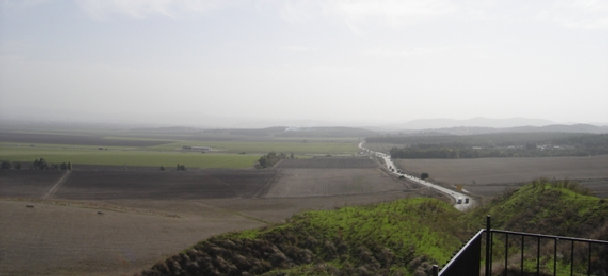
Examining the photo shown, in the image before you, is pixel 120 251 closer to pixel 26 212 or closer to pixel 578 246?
pixel 26 212

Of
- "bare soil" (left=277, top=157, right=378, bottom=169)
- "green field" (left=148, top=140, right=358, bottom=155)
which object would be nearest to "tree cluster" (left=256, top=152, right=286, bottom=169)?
"bare soil" (left=277, top=157, right=378, bottom=169)

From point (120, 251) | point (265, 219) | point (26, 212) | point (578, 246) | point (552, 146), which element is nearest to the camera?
point (578, 246)

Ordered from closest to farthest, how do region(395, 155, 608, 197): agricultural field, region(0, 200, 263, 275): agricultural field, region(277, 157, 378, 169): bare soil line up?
region(0, 200, 263, 275): agricultural field < region(395, 155, 608, 197): agricultural field < region(277, 157, 378, 169): bare soil

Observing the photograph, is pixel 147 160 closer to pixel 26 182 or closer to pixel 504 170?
pixel 26 182

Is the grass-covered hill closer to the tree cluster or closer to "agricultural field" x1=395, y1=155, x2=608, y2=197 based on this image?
"agricultural field" x1=395, y1=155, x2=608, y2=197

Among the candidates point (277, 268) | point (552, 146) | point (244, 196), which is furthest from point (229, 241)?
point (552, 146)

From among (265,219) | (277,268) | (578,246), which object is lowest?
(265,219)
